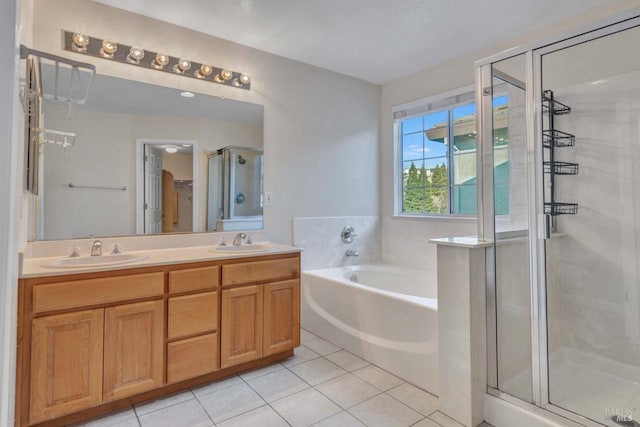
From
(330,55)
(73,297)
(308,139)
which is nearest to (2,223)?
(73,297)

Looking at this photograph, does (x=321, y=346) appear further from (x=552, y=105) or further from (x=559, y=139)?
(x=552, y=105)

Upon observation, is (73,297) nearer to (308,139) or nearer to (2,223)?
(2,223)

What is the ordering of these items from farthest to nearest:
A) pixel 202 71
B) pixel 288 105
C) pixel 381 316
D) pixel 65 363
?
pixel 288 105 → pixel 202 71 → pixel 381 316 → pixel 65 363

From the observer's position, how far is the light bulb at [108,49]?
2.19 m

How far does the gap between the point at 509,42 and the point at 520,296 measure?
6.66 feet

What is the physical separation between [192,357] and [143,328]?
1.12ft

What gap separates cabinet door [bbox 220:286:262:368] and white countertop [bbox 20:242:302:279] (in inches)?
9.6

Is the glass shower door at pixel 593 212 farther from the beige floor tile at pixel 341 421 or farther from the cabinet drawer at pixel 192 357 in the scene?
the cabinet drawer at pixel 192 357

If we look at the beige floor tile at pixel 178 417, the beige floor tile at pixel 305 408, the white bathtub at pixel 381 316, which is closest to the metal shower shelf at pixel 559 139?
the white bathtub at pixel 381 316

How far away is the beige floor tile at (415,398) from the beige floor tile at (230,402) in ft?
2.58

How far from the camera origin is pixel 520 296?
71.9 inches

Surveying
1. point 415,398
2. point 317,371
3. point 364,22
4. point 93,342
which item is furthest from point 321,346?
point 364,22

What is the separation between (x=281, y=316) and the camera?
239cm

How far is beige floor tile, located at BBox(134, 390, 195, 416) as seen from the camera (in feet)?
6.05
